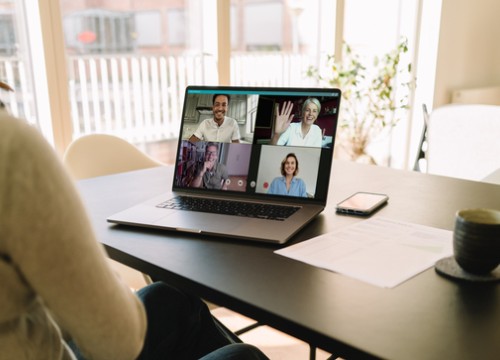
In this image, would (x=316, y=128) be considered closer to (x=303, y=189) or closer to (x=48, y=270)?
(x=303, y=189)

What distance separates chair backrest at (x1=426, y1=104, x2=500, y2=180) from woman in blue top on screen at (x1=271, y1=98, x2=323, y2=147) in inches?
43.1

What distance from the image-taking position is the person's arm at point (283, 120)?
1189 millimetres

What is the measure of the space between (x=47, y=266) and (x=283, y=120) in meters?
0.79

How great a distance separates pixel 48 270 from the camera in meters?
0.50

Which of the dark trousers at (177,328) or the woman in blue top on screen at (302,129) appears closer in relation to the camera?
the dark trousers at (177,328)

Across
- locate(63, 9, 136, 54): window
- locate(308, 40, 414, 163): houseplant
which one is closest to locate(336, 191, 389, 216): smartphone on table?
locate(308, 40, 414, 163): houseplant

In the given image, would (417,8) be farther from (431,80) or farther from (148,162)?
(148,162)

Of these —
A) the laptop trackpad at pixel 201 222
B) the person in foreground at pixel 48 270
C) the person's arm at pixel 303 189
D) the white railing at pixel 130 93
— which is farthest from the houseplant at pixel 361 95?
the person in foreground at pixel 48 270

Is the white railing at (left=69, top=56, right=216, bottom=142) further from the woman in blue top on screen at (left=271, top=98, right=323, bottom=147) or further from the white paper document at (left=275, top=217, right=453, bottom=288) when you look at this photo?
the white paper document at (left=275, top=217, right=453, bottom=288)

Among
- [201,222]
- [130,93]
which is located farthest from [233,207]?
[130,93]

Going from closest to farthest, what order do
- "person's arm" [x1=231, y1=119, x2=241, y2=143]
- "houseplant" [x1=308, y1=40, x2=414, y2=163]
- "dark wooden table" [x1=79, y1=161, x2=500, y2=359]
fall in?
"dark wooden table" [x1=79, y1=161, x2=500, y2=359], "person's arm" [x1=231, y1=119, x2=241, y2=143], "houseplant" [x1=308, y1=40, x2=414, y2=163]

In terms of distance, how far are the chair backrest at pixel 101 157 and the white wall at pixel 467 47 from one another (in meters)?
3.22

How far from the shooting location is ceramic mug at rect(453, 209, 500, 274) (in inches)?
29.5

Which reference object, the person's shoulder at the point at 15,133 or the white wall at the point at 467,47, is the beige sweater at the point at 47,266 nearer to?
the person's shoulder at the point at 15,133
